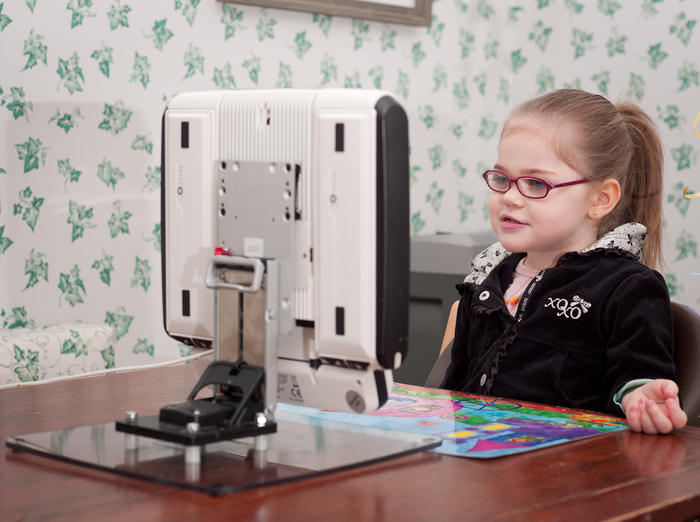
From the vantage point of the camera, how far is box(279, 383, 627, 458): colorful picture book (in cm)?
124

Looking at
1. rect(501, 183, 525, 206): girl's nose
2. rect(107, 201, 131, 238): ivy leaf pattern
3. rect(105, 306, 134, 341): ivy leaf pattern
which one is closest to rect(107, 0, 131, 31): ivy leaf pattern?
rect(107, 201, 131, 238): ivy leaf pattern

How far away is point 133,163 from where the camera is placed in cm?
270

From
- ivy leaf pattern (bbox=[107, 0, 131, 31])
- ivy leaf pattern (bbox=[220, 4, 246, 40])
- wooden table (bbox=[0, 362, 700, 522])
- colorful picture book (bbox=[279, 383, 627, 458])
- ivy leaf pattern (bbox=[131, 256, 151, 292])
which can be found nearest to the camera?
wooden table (bbox=[0, 362, 700, 522])

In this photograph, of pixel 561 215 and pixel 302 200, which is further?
pixel 561 215

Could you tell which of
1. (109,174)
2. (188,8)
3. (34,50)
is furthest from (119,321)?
(188,8)

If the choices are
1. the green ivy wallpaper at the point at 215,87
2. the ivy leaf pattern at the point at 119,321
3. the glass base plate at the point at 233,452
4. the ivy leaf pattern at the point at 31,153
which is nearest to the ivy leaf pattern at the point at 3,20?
the green ivy wallpaper at the point at 215,87

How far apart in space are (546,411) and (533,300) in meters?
0.26

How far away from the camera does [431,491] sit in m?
1.04

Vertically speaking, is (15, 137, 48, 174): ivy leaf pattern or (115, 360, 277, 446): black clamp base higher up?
(15, 137, 48, 174): ivy leaf pattern

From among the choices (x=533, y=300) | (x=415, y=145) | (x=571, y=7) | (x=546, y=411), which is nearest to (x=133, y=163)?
(x=415, y=145)

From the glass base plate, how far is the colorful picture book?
0.06m

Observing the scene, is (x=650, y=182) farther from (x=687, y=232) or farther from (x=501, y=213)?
(x=687, y=232)

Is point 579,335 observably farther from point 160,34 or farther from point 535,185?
point 160,34

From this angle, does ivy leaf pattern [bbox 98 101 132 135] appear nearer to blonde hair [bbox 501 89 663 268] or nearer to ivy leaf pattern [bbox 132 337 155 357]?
ivy leaf pattern [bbox 132 337 155 357]
